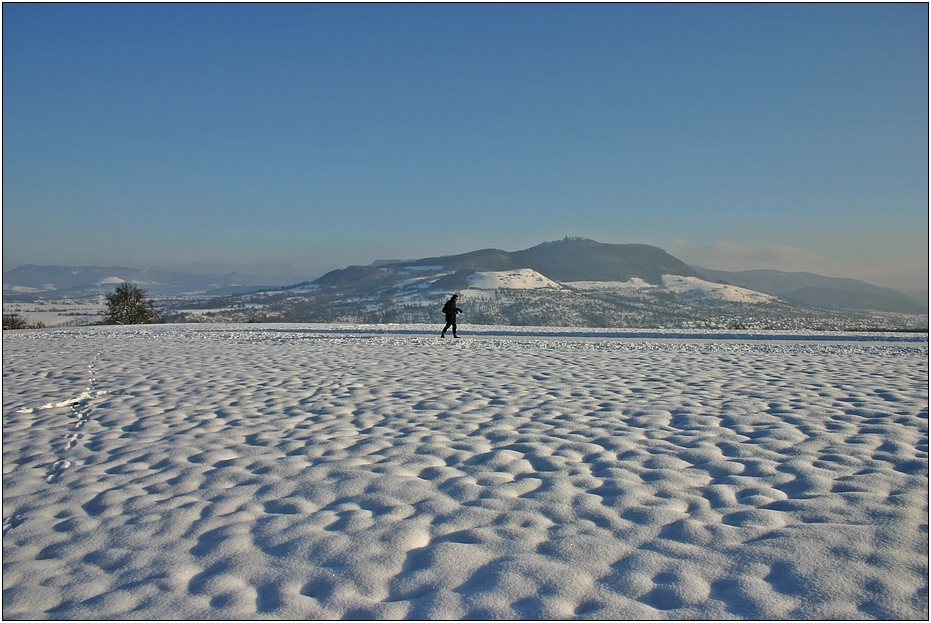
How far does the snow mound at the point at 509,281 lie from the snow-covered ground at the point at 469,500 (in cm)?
14770

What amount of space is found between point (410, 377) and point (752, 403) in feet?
18.3

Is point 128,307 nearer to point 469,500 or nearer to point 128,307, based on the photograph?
point 128,307

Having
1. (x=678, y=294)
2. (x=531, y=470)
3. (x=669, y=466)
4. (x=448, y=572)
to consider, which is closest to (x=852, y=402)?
(x=669, y=466)

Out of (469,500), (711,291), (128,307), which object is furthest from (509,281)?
(469,500)

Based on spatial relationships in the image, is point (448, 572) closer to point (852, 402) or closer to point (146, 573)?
point (146, 573)

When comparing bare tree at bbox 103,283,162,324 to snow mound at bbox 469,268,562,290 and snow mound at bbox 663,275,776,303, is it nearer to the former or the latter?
snow mound at bbox 469,268,562,290

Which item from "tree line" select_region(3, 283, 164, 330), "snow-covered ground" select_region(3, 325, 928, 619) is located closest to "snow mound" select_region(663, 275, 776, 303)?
"tree line" select_region(3, 283, 164, 330)

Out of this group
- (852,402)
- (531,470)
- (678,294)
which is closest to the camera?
(531,470)

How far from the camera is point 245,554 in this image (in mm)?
3385

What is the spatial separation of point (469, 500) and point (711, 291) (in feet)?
579

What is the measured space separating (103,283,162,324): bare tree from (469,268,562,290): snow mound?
12195 cm

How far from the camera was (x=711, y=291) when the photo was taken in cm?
16425

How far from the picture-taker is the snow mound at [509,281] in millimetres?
159500

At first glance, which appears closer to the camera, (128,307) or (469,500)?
(469,500)
